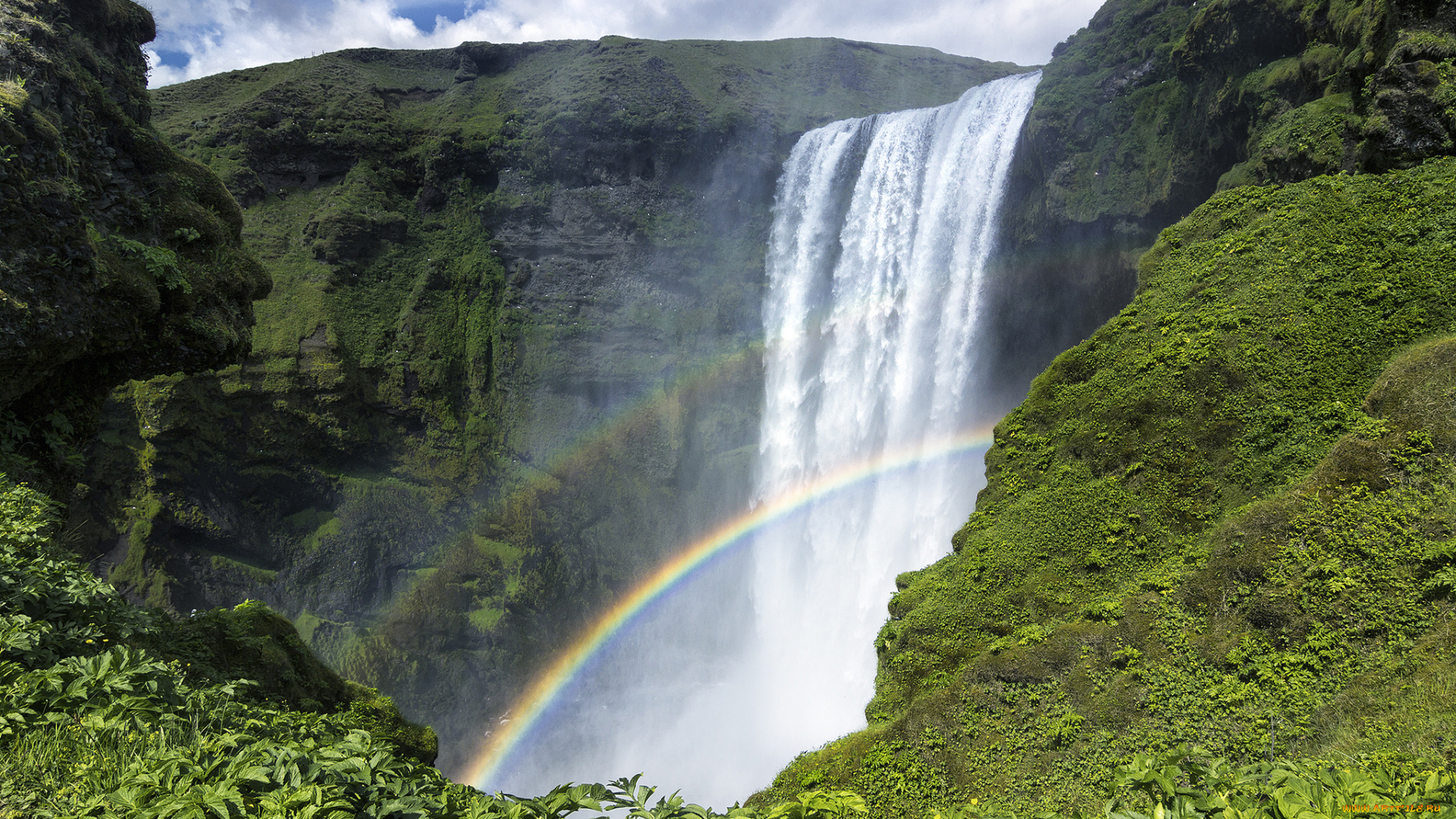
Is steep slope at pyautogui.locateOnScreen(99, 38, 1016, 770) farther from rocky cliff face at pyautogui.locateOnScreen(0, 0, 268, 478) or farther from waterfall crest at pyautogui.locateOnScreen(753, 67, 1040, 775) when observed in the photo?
rocky cliff face at pyautogui.locateOnScreen(0, 0, 268, 478)

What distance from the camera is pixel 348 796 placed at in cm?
335

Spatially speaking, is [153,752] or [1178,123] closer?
[153,752]

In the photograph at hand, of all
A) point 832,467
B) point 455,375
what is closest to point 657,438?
point 832,467

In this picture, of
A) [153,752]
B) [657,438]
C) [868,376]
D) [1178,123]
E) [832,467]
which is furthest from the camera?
[657,438]

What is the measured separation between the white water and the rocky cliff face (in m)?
20.3

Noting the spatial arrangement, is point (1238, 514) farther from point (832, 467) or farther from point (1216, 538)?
point (832, 467)

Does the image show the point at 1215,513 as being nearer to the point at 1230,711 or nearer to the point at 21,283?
the point at 1230,711

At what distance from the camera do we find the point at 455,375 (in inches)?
1388

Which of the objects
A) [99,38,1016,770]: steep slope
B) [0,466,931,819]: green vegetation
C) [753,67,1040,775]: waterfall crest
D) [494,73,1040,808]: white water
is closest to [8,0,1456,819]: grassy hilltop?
[0,466,931,819]: green vegetation

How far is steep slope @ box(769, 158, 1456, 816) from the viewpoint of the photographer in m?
7.29

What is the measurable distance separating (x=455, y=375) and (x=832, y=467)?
1917 centimetres

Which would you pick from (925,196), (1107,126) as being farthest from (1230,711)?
(925,196)

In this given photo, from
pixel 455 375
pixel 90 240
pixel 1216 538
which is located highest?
pixel 455 375

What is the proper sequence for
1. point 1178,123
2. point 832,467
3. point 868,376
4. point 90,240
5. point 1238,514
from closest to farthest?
1. point 1238,514
2. point 90,240
3. point 1178,123
4. point 868,376
5. point 832,467
